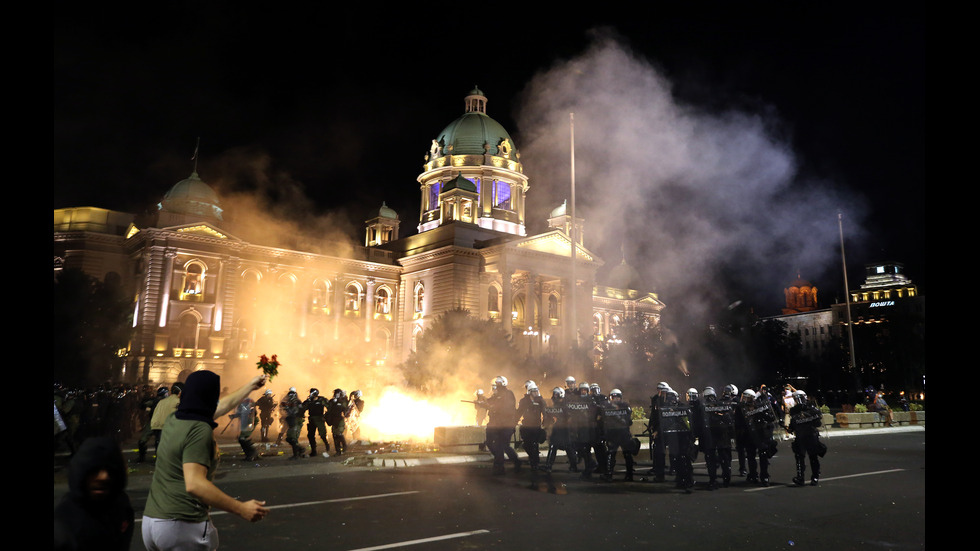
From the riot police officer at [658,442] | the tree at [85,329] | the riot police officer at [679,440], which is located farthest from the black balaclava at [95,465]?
the tree at [85,329]

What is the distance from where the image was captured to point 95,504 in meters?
2.71

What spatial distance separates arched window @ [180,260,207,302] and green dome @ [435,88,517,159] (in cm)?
2822

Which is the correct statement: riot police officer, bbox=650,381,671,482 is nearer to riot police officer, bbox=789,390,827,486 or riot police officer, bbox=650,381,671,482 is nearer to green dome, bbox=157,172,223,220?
riot police officer, bbox=789,390,827,486

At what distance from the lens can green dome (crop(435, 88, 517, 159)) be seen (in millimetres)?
62000

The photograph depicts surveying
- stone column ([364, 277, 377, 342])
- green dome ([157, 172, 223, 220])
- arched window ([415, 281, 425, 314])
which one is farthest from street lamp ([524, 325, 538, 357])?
green dome ([157, 172, 223, 220])

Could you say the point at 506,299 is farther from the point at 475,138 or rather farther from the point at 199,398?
the point at 199,398

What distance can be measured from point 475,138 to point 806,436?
5476cm

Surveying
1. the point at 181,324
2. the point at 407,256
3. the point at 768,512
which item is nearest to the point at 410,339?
the point at 407,256

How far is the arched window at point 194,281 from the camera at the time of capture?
1679 inches

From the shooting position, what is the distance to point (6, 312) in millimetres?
2977

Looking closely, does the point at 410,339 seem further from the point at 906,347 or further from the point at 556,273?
the point at 906,347

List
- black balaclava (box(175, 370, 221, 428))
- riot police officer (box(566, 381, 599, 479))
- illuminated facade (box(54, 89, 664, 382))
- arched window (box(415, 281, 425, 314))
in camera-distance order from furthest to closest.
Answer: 1. arched window (box(415, 281, 425, 314))
2. illuminated facade (box(54, 89, 664, 382))
3. riot police officer (box(566, 381, 599, 479))
4. black balaclava (box(175, 370, 221, 428))

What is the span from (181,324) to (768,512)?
42537mm

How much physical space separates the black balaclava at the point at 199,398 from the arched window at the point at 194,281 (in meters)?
43.7
